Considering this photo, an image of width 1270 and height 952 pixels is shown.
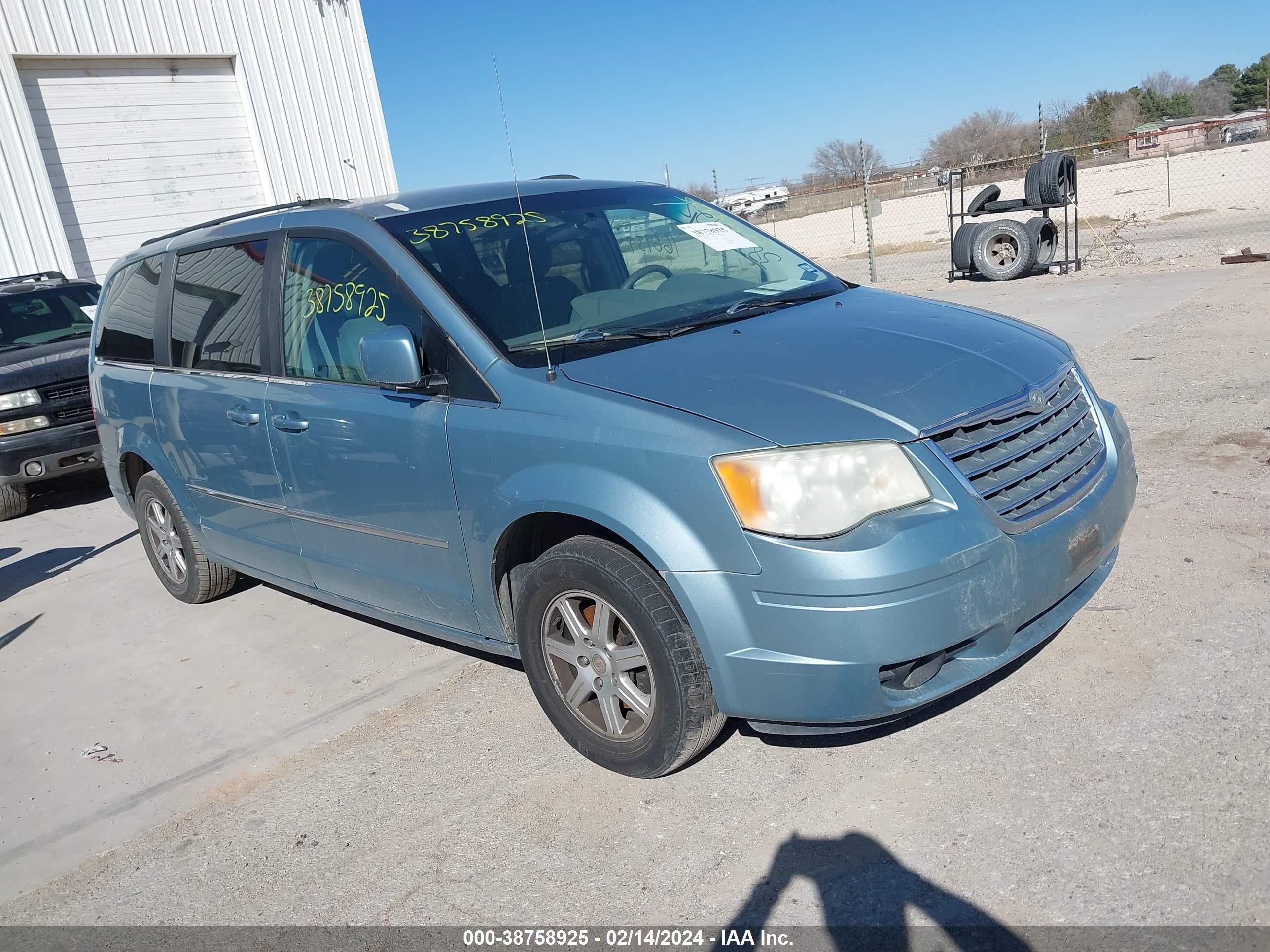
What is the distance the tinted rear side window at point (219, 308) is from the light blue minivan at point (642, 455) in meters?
0.02

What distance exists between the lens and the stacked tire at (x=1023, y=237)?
14414 millimetres

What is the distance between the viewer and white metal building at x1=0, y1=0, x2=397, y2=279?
1296 centimetres

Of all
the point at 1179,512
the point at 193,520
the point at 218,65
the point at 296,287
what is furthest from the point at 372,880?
the point at 218,65

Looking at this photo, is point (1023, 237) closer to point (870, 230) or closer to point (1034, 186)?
point (1034, 186)

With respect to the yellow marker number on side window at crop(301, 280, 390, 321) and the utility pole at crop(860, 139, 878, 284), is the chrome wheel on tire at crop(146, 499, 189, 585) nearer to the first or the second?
the yellow marker number on side window at crop(301, 280, 390, 321)

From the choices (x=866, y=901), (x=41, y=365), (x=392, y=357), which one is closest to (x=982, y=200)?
(x=41, y=365)

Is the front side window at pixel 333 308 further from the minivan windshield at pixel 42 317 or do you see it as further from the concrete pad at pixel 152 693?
the minivan windshield at pixel 42 317

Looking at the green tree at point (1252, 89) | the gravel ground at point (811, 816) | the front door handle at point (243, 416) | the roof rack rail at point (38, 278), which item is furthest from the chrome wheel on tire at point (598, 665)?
the green tree at point (1252, 89)

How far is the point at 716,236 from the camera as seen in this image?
4.44 metres

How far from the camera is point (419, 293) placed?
11.6 ft

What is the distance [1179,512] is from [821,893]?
10.3 ft

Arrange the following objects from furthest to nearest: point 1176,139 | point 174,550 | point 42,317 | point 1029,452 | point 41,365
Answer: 1. point 1176,139
2. point 42,317
3. point 41,365
4. point 174,550
5. point 1029,452

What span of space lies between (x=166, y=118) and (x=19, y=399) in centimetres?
781

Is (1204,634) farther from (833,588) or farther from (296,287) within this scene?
(296,287)
